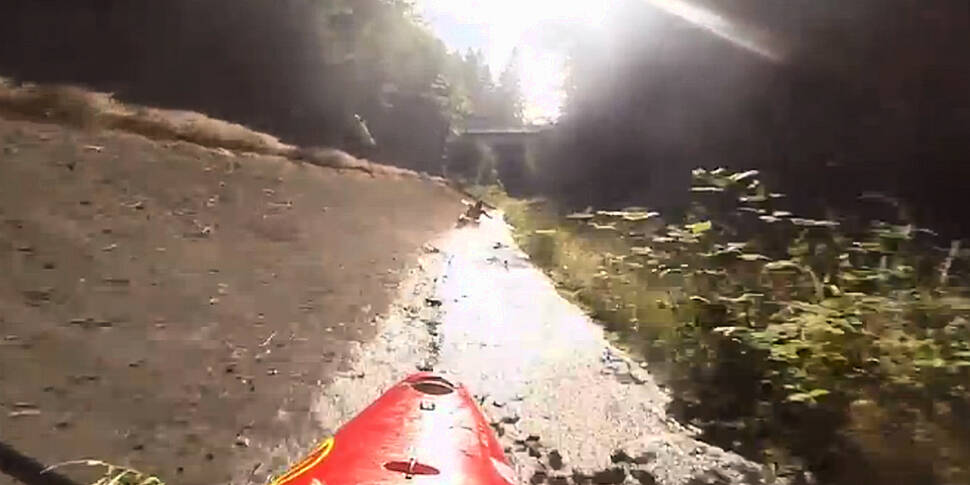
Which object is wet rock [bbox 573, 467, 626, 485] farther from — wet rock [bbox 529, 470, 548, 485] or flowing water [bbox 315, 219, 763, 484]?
wet rock [bbox 529, 470, 548, 485]

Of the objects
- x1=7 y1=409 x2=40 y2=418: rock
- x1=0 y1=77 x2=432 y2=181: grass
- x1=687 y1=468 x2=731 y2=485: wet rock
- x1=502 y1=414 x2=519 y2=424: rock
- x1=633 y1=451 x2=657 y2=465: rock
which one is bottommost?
x1=502 y1=414 x2=519 y2=424: rock

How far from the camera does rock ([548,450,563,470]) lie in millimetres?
5058

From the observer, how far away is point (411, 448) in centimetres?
338

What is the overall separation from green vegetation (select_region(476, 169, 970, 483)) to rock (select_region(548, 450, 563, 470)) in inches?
38.9

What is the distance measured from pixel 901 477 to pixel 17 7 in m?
11.0

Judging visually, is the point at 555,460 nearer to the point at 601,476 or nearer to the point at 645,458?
the point at 601,476

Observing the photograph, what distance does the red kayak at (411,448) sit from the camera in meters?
3.07

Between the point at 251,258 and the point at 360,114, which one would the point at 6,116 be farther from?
the point at 360,114

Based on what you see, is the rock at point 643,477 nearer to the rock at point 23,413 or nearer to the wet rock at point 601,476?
the wet rock at point 601,476

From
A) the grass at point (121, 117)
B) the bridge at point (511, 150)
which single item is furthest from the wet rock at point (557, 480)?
the bridge at point (511, 150)

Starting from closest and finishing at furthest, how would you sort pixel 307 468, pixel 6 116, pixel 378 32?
pixel 307 468, pixel 6 116, pixel 378 32

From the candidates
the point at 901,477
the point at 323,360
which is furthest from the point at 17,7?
the point at 901,477

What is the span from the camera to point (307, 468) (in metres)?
3.14

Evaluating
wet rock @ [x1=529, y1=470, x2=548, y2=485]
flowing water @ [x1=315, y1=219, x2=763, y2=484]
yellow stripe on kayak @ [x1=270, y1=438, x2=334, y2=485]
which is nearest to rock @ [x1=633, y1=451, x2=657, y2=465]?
flowing water @ [x1=315, y1=219, x2=763, y2=484]
